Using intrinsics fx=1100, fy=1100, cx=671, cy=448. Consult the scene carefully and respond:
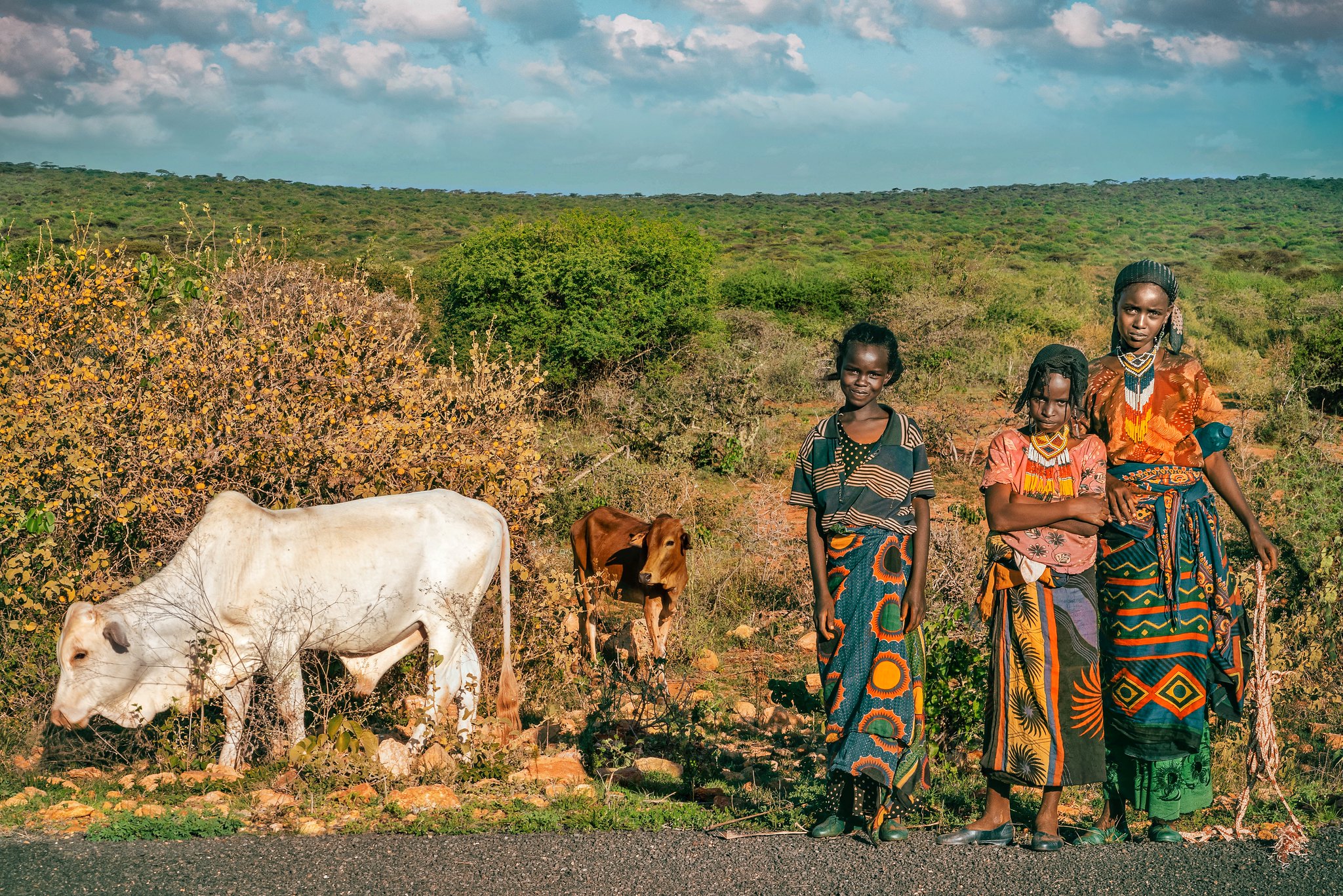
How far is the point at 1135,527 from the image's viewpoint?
13.8 feet

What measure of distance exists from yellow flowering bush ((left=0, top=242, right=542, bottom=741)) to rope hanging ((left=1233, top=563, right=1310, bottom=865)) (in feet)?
13.5

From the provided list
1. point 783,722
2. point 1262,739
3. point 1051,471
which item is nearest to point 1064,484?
point 1051,471

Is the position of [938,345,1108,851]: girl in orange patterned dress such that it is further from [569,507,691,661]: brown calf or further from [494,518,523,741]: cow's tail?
[569,507,691,661]: brown calf

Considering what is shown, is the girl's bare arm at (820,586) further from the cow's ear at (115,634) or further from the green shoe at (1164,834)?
the cow's ear at (115,634)

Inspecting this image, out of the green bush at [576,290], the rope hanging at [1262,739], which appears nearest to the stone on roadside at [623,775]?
the rope hanging at [1262,739]

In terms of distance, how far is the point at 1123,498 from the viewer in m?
4.18

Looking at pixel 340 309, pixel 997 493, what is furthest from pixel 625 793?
pixel 340 309

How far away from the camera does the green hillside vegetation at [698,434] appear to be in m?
5.57

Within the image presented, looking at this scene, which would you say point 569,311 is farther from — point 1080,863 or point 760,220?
point 760,220

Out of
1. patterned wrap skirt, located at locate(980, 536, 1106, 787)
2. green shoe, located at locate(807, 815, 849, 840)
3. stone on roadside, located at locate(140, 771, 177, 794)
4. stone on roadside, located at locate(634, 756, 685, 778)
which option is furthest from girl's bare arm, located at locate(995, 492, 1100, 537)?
stone on roadside, located at locate(140, 771, 177, 794)

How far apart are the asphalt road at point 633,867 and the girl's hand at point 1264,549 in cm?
107

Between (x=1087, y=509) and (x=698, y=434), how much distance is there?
8.50m

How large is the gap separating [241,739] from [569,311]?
9.55 m

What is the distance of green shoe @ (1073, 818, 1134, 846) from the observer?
416cm
